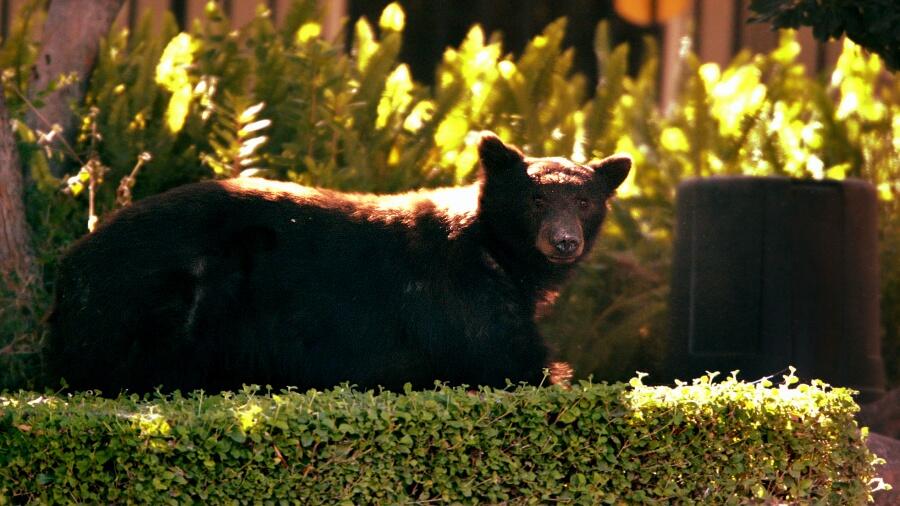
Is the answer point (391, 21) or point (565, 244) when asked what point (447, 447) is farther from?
Result: point (391, 21)

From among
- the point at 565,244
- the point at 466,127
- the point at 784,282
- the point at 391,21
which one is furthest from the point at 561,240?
the point at 391,21

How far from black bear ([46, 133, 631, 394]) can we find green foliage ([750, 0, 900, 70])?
1.65 metres

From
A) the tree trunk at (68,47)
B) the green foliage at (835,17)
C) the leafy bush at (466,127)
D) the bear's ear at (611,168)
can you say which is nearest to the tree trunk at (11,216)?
the leafy bush at (466,127)

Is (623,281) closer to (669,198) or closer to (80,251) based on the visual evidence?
(669,198)

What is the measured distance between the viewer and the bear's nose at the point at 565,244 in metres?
5.56

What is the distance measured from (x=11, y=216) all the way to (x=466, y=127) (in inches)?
125

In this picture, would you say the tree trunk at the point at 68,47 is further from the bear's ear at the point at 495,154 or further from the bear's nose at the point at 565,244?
the bear's nose at the point at 565,244

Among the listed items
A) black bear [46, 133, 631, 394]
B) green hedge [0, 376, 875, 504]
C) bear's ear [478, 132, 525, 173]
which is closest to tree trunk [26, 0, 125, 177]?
black bear [46, 133, 631, 394]

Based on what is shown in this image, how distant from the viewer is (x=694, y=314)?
23.6 feet

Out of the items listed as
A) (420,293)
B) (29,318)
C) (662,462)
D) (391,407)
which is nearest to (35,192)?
(29,318)

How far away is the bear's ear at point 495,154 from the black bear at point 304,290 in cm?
3

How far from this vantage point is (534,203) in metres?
5.77

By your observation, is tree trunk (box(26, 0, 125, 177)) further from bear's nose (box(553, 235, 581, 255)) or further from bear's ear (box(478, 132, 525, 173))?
bear's nose (box(553, 235, 581, 255))

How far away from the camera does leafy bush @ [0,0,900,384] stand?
7.50m
